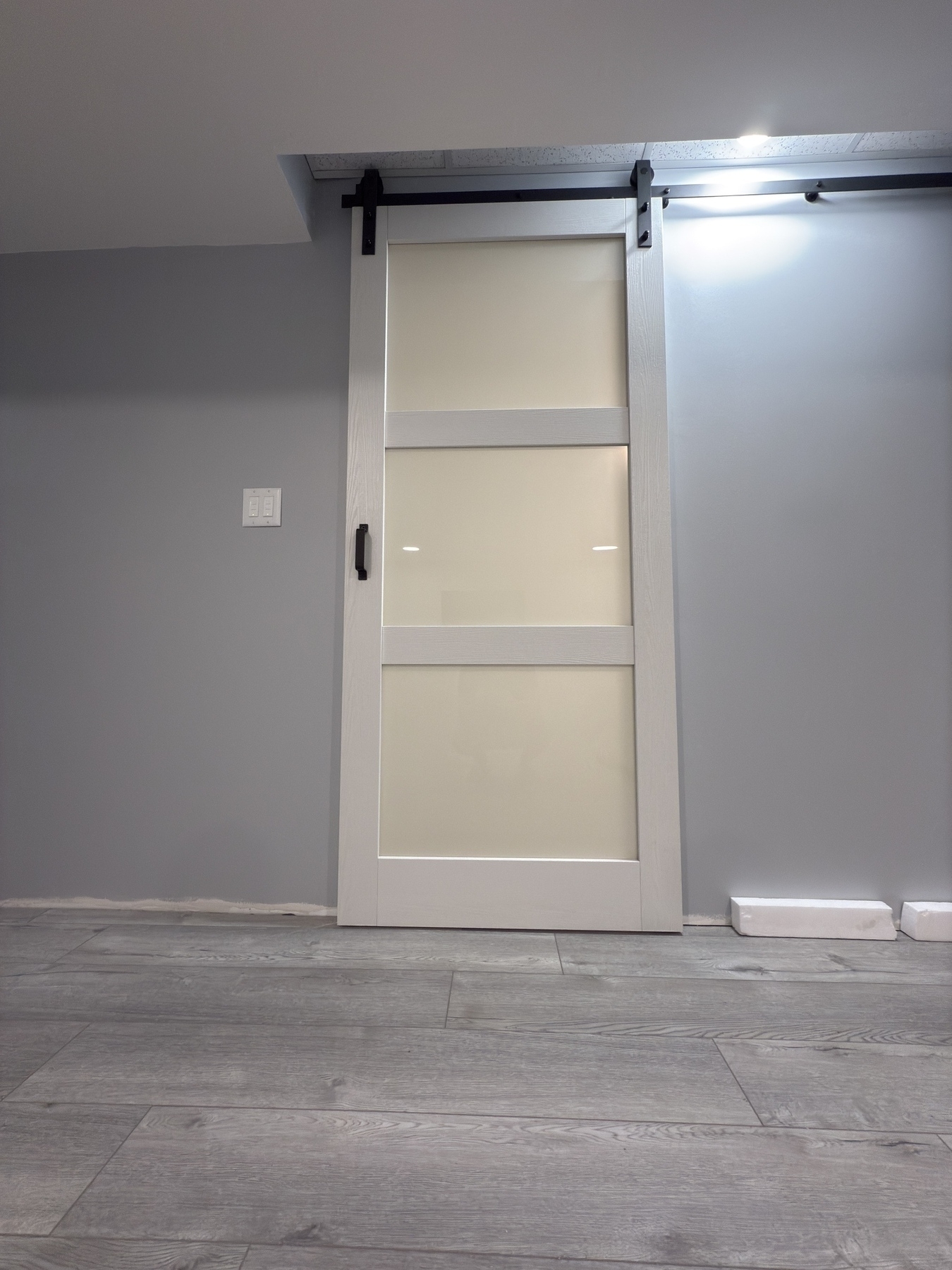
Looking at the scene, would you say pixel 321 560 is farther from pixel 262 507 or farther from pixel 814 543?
pixel 814 543

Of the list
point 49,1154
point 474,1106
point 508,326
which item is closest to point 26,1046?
point 49,1154

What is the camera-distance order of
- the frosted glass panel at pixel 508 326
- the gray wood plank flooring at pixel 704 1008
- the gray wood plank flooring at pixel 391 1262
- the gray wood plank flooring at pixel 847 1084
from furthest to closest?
the frosted glass panel at pixel 508 326
the gray wood plank flooring at pixel 704 1008
the gray wood plank flooring at pixel 847 1084
the gray wood plank flooring at pixel 391 1262

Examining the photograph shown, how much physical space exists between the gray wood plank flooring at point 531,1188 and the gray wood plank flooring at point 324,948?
58 centimetres

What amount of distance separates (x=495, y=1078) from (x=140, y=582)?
168cm

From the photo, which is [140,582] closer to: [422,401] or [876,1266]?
[422,401]

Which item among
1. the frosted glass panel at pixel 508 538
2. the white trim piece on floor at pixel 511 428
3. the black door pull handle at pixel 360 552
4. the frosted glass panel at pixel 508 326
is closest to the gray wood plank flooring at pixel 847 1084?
the frosted glass panel at pixel 508 538

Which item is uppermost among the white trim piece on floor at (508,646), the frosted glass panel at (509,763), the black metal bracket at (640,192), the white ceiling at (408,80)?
the black metal bracket at (640,192)

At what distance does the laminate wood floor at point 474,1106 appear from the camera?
2.86ft

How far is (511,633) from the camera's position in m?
1.99

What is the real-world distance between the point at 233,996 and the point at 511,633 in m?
1.12

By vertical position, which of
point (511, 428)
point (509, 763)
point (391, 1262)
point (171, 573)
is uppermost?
point (511, 428)

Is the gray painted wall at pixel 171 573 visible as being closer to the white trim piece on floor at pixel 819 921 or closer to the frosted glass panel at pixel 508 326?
the frosted glass panel at pixel 508 326

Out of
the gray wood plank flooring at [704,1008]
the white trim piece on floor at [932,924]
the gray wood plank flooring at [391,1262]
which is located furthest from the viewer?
the white trim piece on floor at [932,924]

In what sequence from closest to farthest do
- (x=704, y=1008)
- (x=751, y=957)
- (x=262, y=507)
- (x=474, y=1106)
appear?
(x=474, y=1106) → (x=704, y=1008) → (x=751, y=957) → (x=262, y=507)
